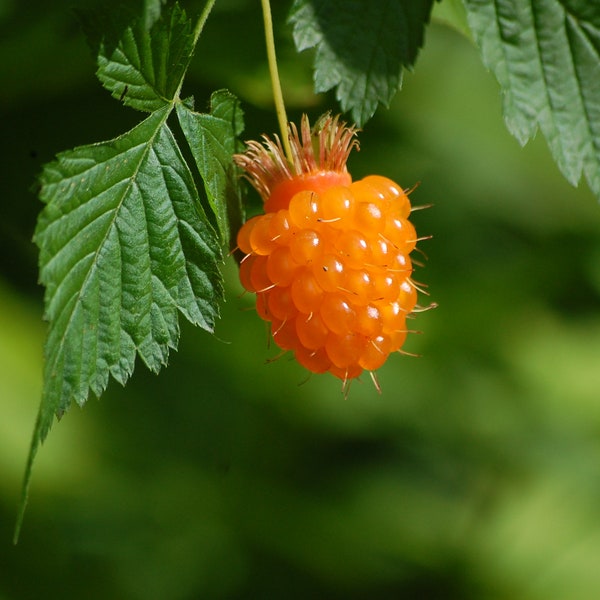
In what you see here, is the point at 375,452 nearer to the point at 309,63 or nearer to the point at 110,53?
the point at 309,63

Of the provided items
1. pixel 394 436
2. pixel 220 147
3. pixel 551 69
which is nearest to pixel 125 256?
pixel 220 147

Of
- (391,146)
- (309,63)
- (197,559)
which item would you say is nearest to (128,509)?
(197,559)

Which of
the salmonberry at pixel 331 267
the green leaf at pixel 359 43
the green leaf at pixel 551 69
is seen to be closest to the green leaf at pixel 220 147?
the salmonberry at pixel 331 267

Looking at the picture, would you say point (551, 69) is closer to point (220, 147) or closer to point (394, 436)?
point (220, 147)

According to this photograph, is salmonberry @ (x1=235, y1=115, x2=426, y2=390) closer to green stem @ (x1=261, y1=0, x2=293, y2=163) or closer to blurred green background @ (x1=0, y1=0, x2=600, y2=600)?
green stem @ (x1=261, y1=0, x2=293, y2=163)

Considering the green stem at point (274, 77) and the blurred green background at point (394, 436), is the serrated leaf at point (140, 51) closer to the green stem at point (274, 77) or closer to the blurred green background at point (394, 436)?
the green stem at point (274, 77)

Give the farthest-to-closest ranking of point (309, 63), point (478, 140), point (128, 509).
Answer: point (478, 140), point (128, 509), point (309, 63)
